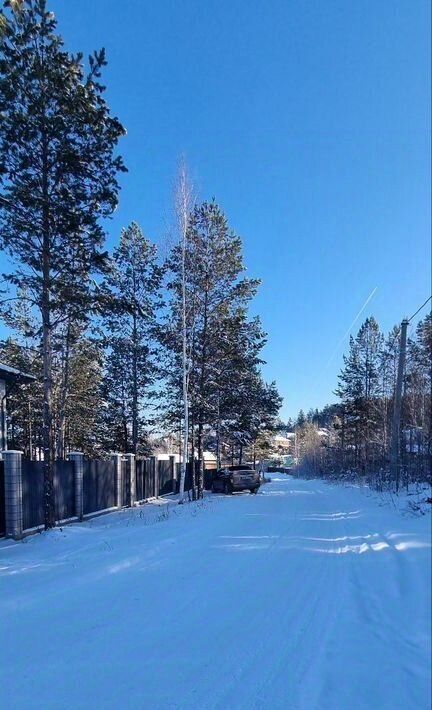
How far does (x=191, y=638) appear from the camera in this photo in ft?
13.6

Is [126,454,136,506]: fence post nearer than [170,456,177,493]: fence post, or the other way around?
[126,454,136,506]: fence post

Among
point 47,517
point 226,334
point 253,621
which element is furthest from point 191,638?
point 226,334

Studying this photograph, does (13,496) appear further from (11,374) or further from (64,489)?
(11,374)

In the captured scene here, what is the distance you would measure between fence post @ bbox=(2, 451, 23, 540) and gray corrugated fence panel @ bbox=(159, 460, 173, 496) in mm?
14502

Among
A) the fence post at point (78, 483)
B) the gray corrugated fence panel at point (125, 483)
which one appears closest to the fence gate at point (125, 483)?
the gray corrugated fence panel at point (125, 483)

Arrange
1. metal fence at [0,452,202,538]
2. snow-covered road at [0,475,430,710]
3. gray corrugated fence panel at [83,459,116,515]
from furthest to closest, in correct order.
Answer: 1. gray corrugated fence panel at [83,459,116,515]
2. metal fence at [0,452,202,538]
3. snow-covered road at [0,475,430,710]

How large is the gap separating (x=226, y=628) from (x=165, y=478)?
72.7 ft

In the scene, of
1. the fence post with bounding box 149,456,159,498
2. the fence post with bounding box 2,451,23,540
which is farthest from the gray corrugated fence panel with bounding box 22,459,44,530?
the fence post with bounding box 149,456,159,498

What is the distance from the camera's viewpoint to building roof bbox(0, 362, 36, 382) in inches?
634

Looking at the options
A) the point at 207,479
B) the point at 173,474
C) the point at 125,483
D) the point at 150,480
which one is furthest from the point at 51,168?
the point at 207,479

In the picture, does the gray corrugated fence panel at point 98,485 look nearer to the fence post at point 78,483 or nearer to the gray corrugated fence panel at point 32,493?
the fence post at point 78,483

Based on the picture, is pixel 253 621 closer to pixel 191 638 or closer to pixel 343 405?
pixel 191 638

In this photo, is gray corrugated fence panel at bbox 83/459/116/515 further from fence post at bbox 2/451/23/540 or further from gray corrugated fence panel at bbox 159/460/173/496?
gray corrugated fence panel at bbox 159/460/173/496

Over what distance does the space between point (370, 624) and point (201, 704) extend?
50.6 inches
